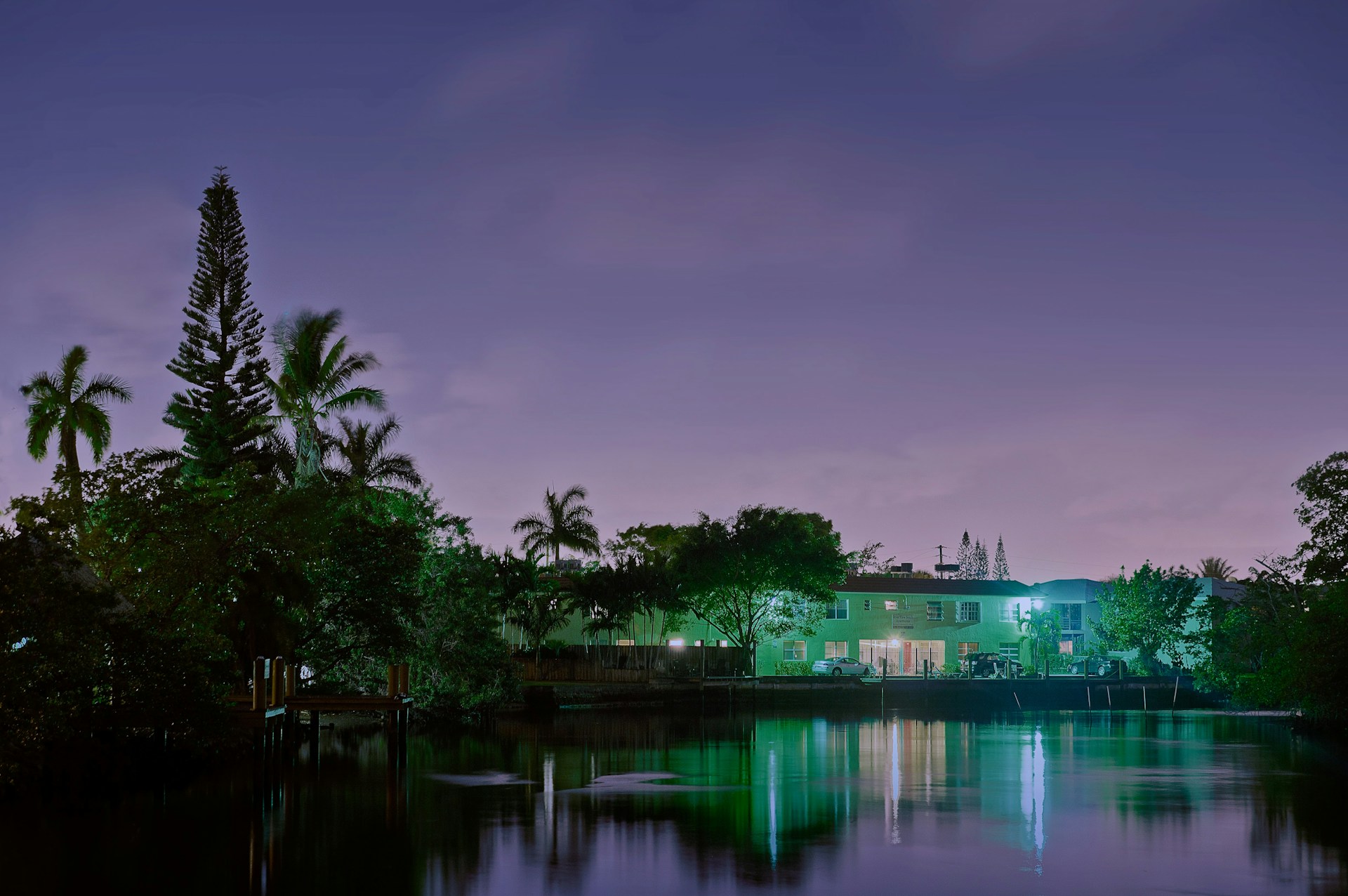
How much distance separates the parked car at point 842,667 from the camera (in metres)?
63.8

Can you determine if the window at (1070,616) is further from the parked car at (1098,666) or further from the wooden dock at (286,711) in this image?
the wooden dock at (286,711)

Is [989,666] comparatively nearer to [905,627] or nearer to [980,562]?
[905,627]

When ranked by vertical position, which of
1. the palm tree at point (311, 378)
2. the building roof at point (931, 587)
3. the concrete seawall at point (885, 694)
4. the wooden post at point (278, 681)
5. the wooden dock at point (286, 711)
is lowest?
the concrete seawall at point (885, 694)

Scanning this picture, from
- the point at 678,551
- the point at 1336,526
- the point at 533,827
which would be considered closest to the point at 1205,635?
the point at 1336,526

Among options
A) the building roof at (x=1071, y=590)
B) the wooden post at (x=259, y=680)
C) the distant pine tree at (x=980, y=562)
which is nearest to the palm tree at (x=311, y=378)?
the wooden post at (x=259, y=680)

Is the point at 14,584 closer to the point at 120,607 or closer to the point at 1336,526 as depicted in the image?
the point at 120,607

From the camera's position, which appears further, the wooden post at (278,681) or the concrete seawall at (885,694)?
the concrete seawall at (885,694)

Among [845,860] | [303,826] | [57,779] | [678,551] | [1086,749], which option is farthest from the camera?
[678,551]

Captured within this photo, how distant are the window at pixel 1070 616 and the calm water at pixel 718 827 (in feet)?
164

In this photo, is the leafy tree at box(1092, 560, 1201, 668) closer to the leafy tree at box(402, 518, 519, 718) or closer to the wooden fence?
the wooden fence

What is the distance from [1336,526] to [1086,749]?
14.9m

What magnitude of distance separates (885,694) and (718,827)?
132 ft

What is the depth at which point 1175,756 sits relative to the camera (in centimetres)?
3338

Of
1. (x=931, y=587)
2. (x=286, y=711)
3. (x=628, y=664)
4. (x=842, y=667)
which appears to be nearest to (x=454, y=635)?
(x=286, y=711)
